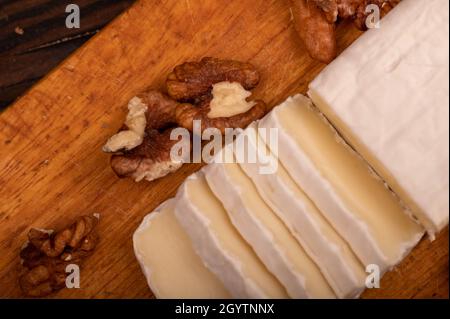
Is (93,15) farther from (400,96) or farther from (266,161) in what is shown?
(400,96)

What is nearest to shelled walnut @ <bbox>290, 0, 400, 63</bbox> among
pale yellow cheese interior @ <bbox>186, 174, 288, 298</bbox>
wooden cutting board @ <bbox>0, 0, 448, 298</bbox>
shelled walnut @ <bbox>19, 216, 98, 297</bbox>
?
wooden cutting board @ <bbox>0, 0, 448, 298</bbox>

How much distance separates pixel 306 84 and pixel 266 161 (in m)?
0.48

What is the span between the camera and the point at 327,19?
2.26 metres

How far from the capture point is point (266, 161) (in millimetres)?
2033

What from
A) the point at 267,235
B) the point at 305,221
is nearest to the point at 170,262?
the point at 267,235

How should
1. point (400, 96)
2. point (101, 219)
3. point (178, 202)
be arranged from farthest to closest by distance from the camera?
point (101, 219)
point (178, 202)
point (400, 96)

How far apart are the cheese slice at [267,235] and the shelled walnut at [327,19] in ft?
1.98

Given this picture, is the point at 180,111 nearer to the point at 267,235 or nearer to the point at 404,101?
the point at 267,235

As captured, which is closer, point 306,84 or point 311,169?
point 311,169

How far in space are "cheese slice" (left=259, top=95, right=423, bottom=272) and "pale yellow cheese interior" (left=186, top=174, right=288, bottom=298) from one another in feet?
0.95

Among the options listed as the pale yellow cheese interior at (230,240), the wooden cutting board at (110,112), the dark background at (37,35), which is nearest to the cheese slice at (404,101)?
the wooden cutting board at (110,112)

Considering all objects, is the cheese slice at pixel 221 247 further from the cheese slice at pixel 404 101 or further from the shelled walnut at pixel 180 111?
the cheese slice at pixel 404 101

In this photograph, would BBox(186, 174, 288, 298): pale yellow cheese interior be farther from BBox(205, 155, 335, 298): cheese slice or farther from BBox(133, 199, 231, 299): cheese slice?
BBox(133, 199, 231, 299): cheese slice
